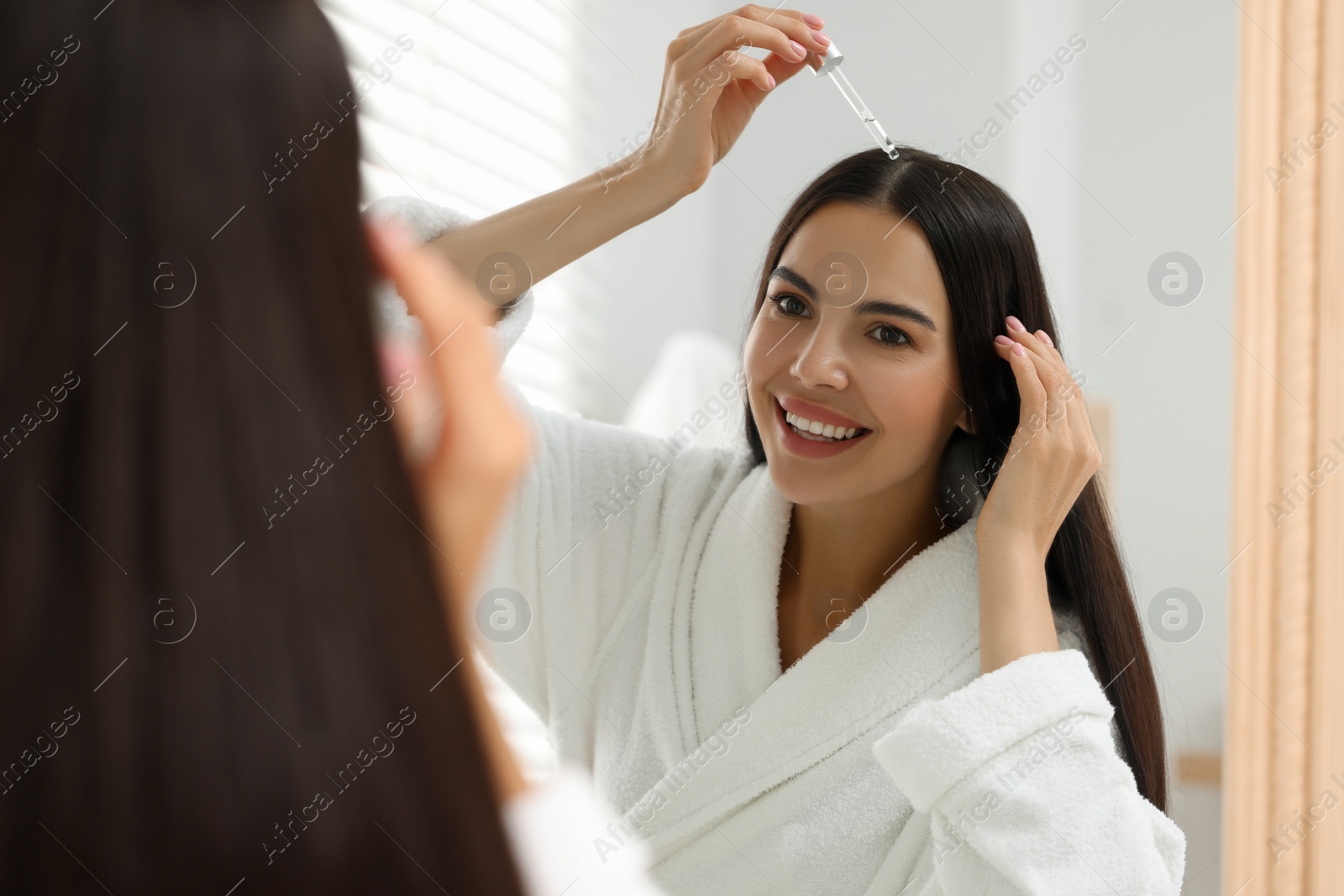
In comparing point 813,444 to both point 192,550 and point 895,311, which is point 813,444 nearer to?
point 895,311

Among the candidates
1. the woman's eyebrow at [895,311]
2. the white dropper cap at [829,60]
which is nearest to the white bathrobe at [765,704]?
the woman's eyebrow at [895,311]

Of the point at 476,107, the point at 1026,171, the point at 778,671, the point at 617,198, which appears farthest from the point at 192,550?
the point at 1026,171

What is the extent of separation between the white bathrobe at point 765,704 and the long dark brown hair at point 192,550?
50 cm

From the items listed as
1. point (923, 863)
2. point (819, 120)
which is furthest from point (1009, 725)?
point (819, 120)

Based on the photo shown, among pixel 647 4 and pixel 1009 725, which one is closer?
pixel 1009 725

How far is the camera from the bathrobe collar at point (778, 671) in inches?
33.9

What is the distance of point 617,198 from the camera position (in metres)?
0.83

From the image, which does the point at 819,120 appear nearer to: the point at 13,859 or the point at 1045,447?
the point at 1045,447

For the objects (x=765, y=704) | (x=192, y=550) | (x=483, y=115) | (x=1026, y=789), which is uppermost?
(x=192, y=550)

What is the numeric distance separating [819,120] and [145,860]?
1312 millimetres

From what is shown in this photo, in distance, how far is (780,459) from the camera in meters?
0.91

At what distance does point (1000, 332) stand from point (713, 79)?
345 millimetres

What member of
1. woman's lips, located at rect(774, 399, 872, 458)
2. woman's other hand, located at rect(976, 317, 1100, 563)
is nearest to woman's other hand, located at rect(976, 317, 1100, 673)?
woman's other hand, located at rect(976, 317, 1100, 563)

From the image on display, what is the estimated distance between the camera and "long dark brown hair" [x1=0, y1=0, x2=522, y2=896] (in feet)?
0.69
